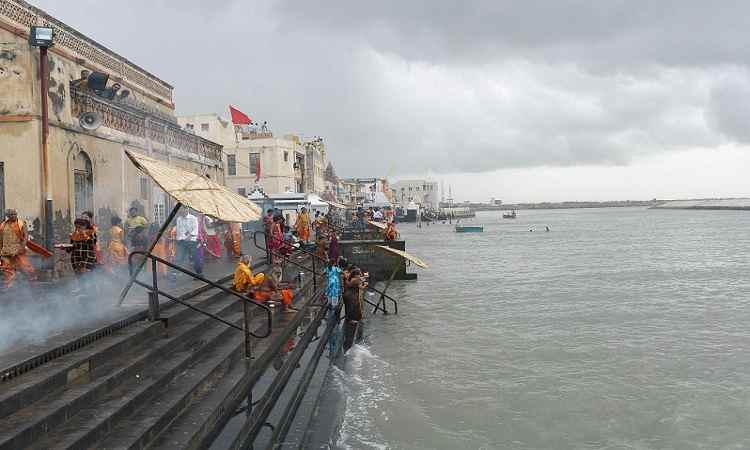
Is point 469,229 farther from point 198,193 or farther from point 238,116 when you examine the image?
point 198,193

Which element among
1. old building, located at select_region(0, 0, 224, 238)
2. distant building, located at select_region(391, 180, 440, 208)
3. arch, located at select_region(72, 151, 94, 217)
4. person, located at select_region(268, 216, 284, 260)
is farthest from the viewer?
distant building, located at select_region(391, 180, 440, 208)

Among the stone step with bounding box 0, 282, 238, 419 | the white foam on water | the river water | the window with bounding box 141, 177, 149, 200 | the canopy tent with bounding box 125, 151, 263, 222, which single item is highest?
the window with bounding box 141, 177, 149, 200

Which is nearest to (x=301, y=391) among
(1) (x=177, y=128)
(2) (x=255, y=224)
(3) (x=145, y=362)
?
(3) (x=145, y=362)

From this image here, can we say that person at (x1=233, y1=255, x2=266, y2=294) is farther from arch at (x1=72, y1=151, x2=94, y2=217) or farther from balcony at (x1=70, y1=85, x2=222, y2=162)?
balcony at (x1=70, y1=85, x2=222, y2=162)

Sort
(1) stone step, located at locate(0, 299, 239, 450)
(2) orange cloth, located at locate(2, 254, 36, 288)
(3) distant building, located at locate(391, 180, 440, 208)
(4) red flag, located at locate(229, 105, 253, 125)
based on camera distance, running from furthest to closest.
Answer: (3) distant building, located at locate(391, 180, 440, 208) → (4) red flag, located at locate(229, 105, 253, 125) → (2) orange cloth, located at locate(2, 254, 36, 288) → (1) stone step, located at locate(0, 299, 239, 450)

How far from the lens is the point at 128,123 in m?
16.2

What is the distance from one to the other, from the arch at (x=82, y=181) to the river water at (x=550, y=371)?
7856 mm

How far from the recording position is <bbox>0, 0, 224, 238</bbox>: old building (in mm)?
11906

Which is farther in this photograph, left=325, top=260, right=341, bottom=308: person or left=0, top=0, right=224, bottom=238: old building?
left=325, top=260, right=341, bottom=308: person

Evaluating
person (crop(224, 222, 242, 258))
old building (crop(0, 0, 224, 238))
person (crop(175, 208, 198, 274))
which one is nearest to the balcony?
old building (crop(0, 0, 224, 238))

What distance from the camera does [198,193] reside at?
711 centimetres

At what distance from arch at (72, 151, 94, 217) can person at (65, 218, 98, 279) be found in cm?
541

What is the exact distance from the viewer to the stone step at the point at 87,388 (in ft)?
14.0

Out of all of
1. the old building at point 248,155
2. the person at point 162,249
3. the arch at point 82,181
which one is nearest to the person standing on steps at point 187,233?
the person at point 162,249
